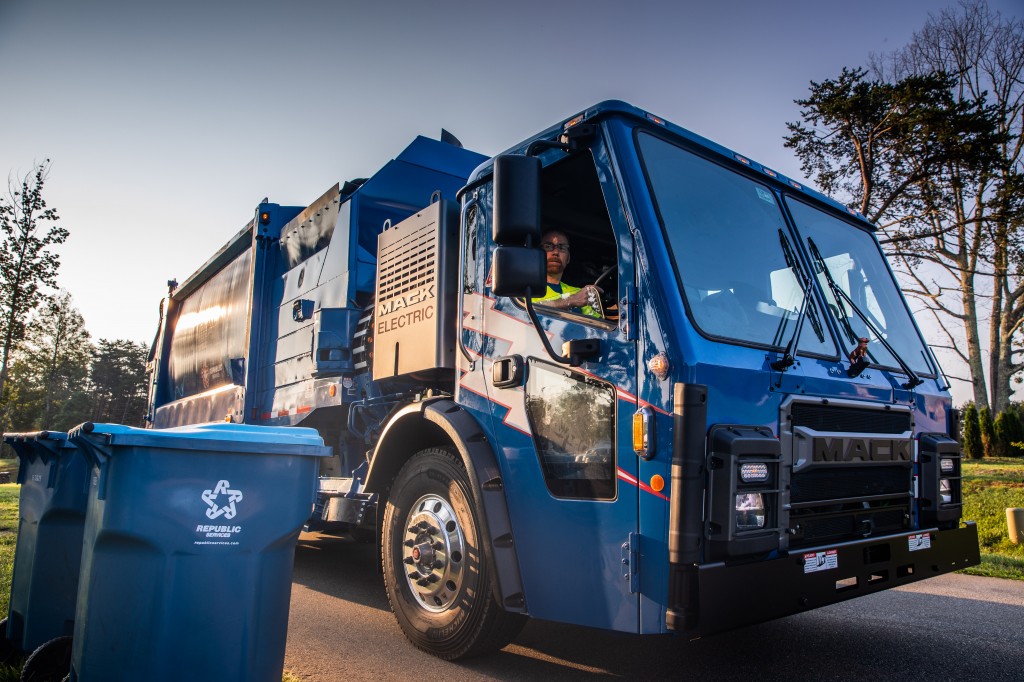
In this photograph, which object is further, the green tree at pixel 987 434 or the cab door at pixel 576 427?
the green tree at pixel 987 434

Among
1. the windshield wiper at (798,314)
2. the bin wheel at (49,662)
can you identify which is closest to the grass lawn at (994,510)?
the windshield wiper at (798,314)

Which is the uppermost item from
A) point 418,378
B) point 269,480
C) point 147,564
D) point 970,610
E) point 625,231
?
point 625,231

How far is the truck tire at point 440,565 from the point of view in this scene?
11.7 feet

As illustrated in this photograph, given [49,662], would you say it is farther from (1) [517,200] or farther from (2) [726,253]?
(2) [726,253]

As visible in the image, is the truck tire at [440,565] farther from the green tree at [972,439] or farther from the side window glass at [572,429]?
the green tree at [972,439]

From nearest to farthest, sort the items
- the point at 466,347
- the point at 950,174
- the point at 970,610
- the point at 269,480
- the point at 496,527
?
the point at 269,480 → the point at 496,527 → the point at 466,347 → the point at 970,610 → the point at 950,174

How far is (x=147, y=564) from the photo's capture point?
8.38ft

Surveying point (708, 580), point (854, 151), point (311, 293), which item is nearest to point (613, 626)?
point (708, 580)

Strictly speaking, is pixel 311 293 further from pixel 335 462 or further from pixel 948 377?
pixel 948 377

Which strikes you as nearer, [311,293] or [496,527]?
[496,527]

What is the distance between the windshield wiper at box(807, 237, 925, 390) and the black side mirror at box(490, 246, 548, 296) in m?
1.63

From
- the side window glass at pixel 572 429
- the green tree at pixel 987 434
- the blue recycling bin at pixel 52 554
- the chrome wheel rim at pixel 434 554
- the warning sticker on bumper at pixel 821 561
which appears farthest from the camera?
the green tree at pixel 987 434

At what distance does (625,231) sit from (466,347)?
47.2 inches

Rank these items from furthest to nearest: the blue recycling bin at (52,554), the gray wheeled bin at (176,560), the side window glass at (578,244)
Answer: the side window glass at (578,244) → the blue recycling bin at (52,554) → the gray wheeled bin at (176,560)
